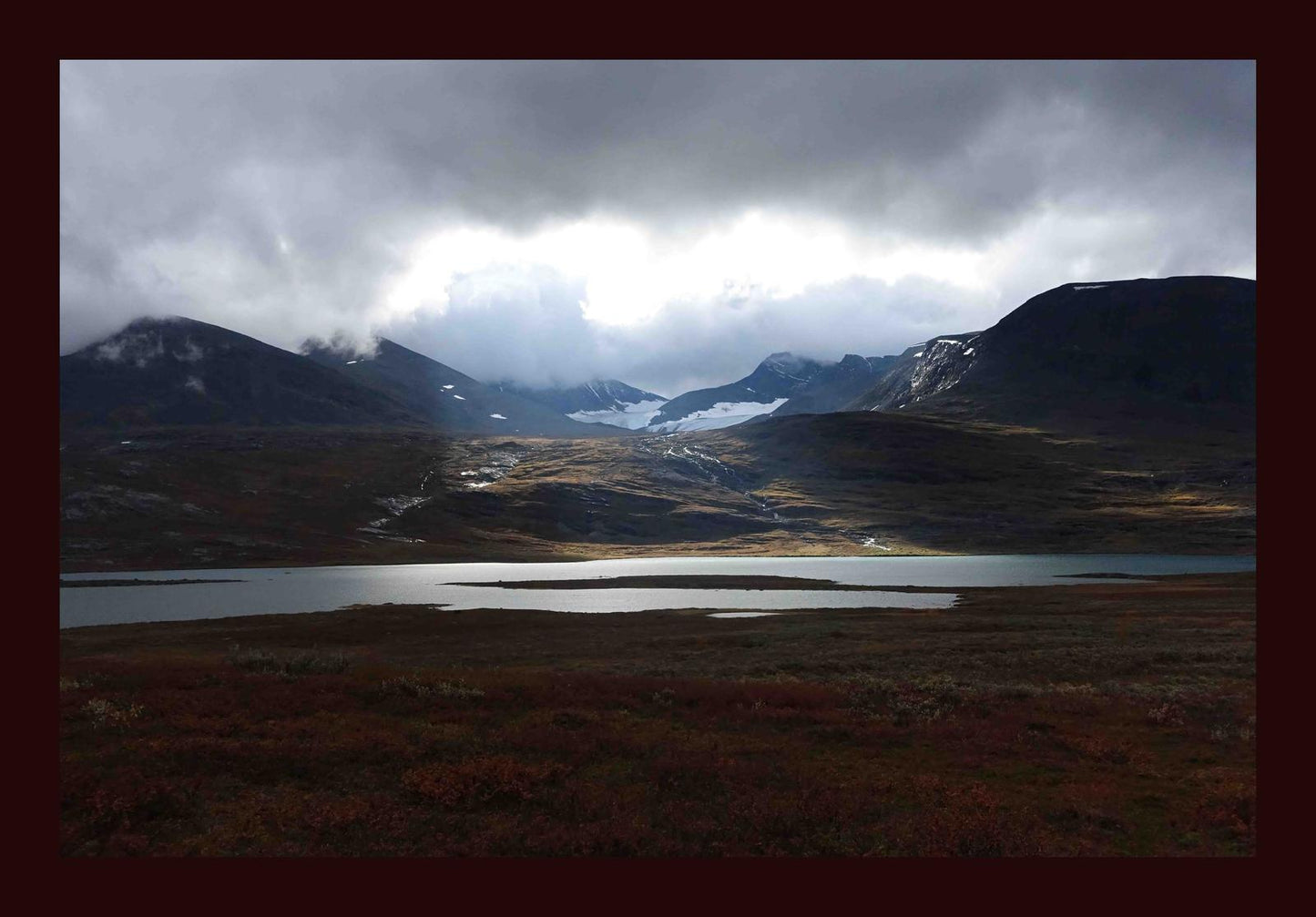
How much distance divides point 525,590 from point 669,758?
4186 inches

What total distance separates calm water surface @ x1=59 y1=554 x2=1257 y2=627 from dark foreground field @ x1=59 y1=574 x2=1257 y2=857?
189 feet

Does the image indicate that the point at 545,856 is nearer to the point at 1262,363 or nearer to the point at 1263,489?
the point at 1263,489

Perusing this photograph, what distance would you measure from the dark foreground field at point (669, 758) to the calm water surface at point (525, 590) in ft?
189

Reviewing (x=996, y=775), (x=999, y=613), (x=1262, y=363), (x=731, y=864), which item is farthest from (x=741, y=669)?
(x=999, y=613)

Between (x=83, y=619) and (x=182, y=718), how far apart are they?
85846 mm

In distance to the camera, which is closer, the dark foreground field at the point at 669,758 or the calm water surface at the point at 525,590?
the dark foreground field at the point at 669,758

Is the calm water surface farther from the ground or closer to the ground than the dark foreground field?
closer to the ground

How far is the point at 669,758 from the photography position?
22391 millimetres

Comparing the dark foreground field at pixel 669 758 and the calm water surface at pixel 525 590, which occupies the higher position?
the dark foreground field at pixel 669 758

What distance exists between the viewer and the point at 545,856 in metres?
15.9

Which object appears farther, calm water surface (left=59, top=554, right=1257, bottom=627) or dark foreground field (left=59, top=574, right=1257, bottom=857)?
calm water surface (left=59, top=554, right=1257, bottom=627)

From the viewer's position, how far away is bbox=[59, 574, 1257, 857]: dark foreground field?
17047 millimetres

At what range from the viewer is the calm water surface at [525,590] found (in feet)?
320

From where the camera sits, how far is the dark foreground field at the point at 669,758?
17.0 meters
